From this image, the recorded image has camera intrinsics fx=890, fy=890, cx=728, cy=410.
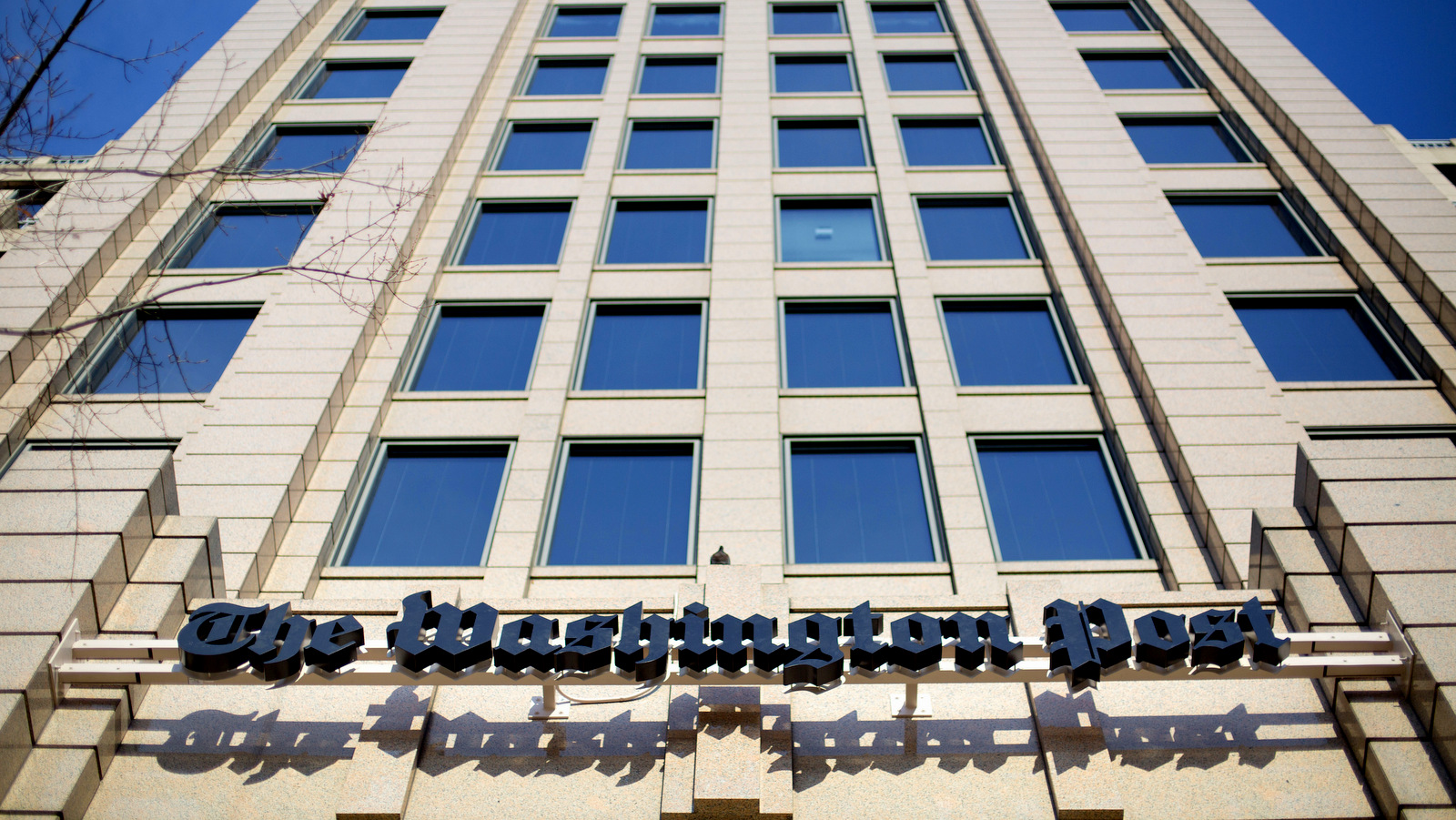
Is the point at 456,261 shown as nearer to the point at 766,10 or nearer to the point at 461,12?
the point at 461,12

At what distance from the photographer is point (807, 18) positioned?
1133 inches

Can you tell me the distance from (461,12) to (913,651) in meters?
25.0

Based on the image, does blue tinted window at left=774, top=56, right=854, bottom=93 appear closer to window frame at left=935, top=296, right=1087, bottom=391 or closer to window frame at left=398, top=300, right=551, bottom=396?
window frame at left=935, top=296, right=1087, bottom=391

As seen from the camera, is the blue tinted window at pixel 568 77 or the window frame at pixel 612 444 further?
the blue tinted window at pixel 568 77

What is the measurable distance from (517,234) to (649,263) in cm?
346

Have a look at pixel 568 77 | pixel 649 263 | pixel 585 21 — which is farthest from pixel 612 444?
pixel 585 21

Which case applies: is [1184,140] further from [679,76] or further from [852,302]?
[679,76]

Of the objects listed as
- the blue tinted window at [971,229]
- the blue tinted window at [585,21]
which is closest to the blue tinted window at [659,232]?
the blue tinted window at [971,229]

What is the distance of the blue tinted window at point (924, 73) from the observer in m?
25.7

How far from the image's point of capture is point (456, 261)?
20.2 metres

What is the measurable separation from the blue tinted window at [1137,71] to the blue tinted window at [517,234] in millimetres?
15946

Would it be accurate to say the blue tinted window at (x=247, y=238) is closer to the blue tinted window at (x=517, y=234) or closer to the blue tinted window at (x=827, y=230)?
the blue tinted window at (x=517, y=234)

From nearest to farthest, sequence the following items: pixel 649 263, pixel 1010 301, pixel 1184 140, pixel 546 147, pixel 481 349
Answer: pixel 481 349 < pixel 1010 301 < pixel 649 263 < pixel 1184 140 < pixel 546 147

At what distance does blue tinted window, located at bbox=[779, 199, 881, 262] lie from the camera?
20297mm
